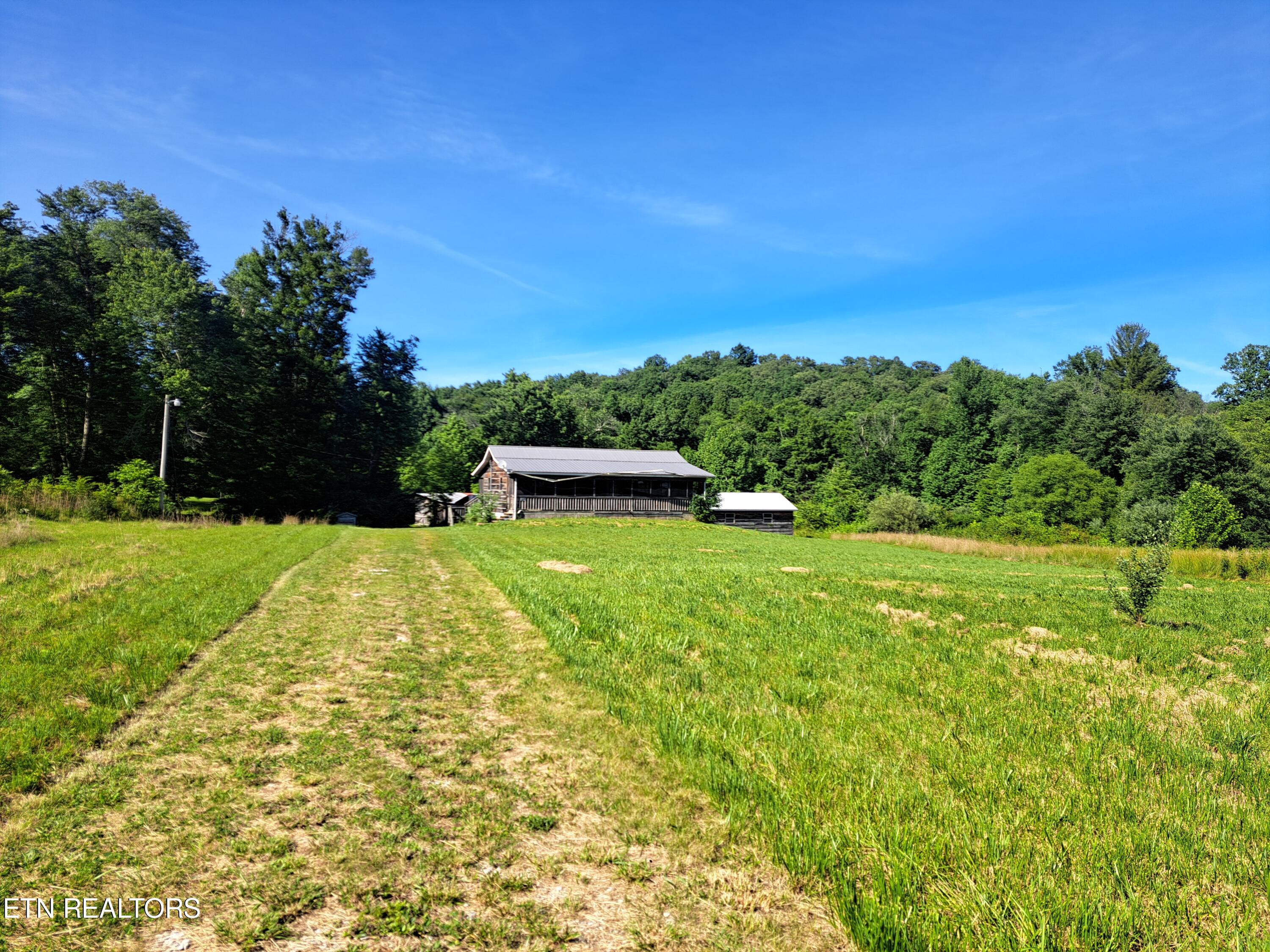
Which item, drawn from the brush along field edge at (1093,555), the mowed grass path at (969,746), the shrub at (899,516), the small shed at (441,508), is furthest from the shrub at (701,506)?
the mowed grass path at (969,746)

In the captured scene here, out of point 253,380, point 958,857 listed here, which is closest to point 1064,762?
point 958,857

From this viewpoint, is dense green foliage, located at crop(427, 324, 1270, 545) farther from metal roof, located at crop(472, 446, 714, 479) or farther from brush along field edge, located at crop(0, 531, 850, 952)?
brush along field edge, located at crop(0, 531, 850, 952)

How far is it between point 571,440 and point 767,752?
69.8 m

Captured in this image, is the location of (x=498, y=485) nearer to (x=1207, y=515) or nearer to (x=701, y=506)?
(x=701, y=506)

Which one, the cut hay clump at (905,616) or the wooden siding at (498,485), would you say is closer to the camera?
the cut hay clump at (905,616)

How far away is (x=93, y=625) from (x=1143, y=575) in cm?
1579

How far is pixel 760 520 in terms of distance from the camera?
54188 mm

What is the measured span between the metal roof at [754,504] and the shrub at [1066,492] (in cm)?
2529

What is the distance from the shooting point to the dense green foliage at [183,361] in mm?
32156

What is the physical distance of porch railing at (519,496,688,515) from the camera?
41438 mm

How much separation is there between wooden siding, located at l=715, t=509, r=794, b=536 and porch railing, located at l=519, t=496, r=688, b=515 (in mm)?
7945

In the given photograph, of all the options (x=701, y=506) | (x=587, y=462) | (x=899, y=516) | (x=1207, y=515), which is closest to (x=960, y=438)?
(x=899, y=516)

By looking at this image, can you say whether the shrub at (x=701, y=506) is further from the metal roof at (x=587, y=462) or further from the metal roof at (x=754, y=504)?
the metal roof at (x=754, y=504)

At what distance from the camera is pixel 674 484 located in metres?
46.0
